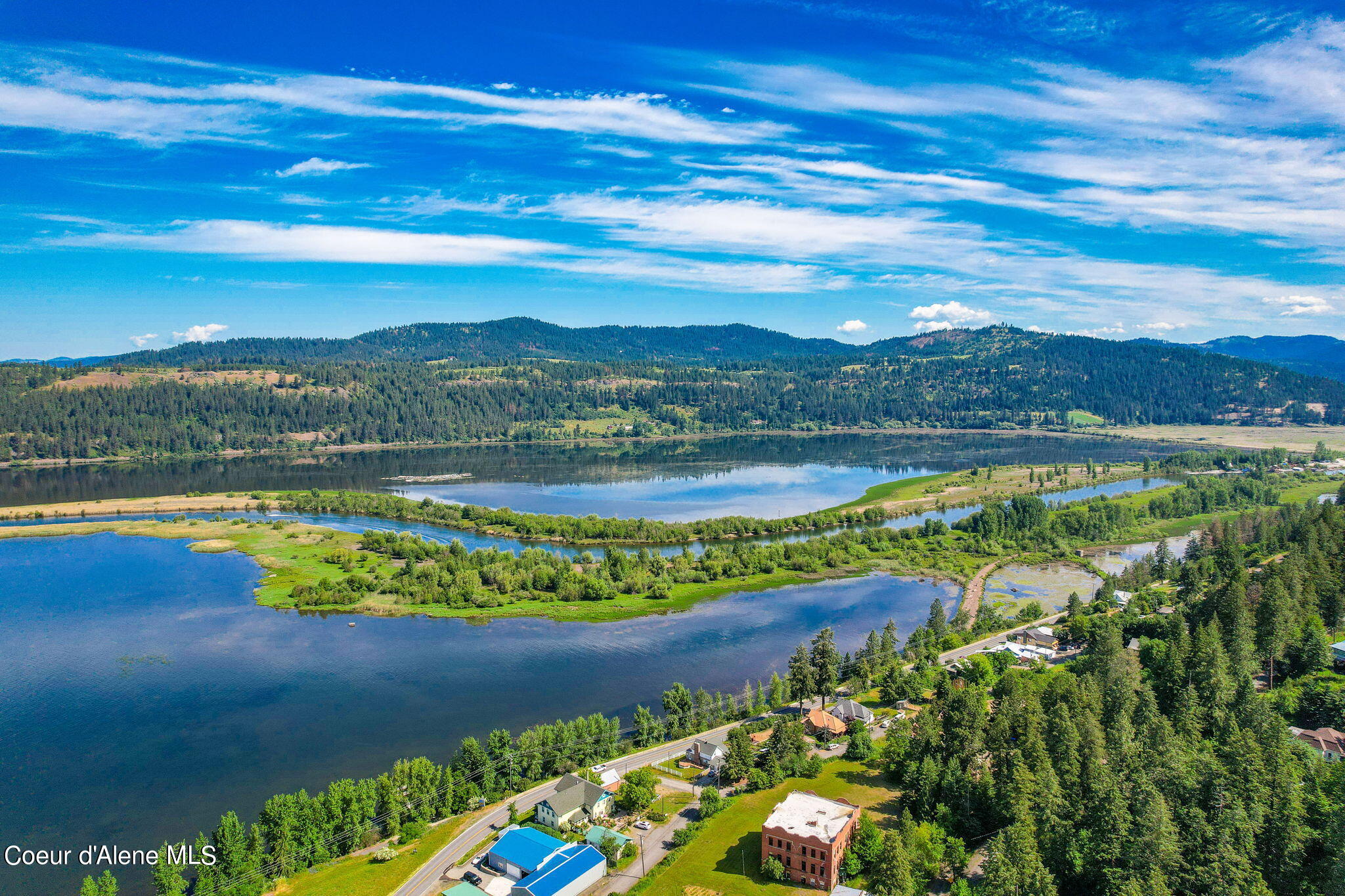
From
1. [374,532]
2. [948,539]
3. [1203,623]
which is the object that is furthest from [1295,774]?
[374,532]

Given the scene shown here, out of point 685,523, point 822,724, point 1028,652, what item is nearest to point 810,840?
point 822,724

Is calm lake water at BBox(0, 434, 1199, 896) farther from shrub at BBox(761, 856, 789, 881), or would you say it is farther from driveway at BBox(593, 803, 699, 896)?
shrub at BBox(761, 856, 789, 881)

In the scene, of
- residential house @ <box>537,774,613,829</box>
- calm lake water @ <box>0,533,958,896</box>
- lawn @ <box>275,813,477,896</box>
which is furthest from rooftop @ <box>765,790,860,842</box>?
calm lake water @ <box>0,533,958,896</box>

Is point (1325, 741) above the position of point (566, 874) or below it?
above

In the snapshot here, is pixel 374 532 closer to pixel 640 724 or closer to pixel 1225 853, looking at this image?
pixel 640 724

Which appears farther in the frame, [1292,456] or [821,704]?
[1292,456]

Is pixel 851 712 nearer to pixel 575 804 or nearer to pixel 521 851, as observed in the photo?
pixel 575 804

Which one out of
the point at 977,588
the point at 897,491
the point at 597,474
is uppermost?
the point at 597,474

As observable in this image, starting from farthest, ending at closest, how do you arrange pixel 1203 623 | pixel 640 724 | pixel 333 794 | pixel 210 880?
pixel 1203 623, pixel 640 724, pixel 333 794, pixel 210 880
